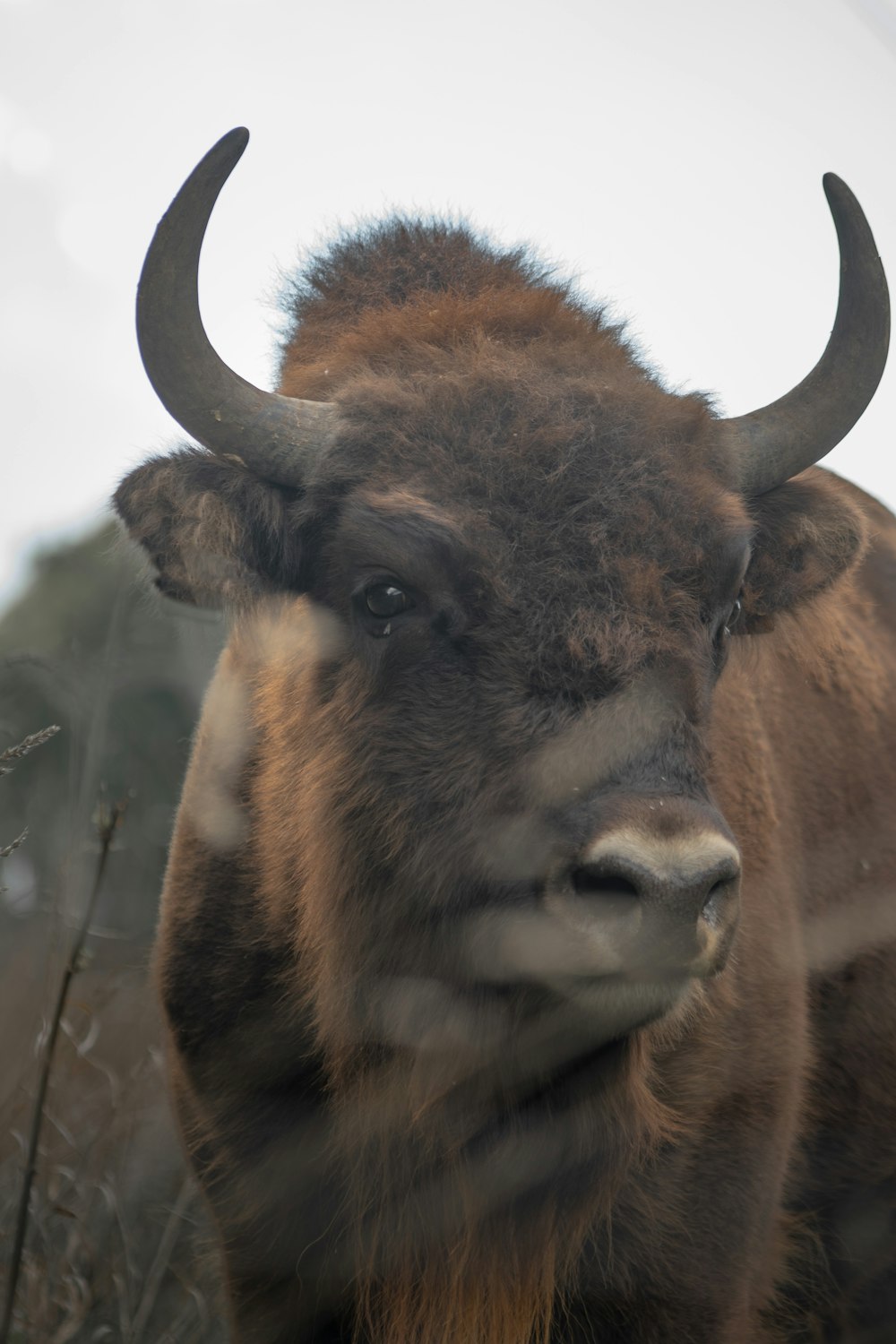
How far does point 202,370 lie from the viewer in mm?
3080

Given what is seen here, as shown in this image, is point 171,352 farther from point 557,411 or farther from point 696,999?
point 696,999

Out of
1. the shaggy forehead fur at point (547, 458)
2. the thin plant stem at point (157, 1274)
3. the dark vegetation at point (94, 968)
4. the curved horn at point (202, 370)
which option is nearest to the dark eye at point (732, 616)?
the shaggy forehead fur at point (547, 458)

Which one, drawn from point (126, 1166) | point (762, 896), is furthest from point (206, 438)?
point (126, 1166)

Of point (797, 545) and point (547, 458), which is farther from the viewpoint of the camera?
point (797, 545)

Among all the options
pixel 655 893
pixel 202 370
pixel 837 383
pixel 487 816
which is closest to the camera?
pixel 655 893

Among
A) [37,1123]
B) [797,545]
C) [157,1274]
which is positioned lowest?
[157,1274]

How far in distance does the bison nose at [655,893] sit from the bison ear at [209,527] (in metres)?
1.36

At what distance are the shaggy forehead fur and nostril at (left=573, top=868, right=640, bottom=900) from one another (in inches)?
18.8

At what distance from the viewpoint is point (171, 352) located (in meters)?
3.02

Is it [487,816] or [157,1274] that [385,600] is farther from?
[157,1274]

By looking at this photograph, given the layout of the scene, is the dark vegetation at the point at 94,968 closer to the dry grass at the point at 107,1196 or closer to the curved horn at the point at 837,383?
the dry grass at the point at 107,1196

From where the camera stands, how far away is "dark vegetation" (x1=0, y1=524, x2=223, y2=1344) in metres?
4.45

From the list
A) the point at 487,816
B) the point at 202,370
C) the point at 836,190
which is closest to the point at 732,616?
the point at 487,816

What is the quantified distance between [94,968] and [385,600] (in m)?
5.29
